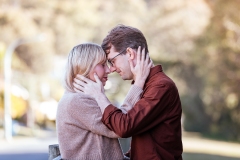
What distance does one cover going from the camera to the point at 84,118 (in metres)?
4.43

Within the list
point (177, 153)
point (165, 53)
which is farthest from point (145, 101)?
point (165, 53)

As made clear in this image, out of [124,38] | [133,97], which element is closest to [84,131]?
[133,97]

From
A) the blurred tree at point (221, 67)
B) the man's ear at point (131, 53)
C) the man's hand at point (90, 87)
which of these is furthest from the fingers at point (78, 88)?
the blurred tree at point (221, 67)

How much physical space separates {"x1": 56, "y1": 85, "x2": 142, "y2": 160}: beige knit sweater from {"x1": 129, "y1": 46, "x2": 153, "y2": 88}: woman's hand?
187 millimetres

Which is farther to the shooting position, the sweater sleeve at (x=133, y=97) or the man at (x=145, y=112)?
the sweater sleeve at (x=133, y=97)

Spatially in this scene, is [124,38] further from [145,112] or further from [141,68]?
[145,112]

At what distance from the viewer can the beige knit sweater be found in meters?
4.42

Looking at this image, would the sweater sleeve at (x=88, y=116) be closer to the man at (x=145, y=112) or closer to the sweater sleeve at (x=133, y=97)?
the man at (x=145, y=112)

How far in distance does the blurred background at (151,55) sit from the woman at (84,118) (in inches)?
1142

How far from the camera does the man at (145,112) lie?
434 cm

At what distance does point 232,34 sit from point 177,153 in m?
31.0

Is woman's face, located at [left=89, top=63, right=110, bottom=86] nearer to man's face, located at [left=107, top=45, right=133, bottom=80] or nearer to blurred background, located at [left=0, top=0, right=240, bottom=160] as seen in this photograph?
man's face, located at [left=107, top=45, right=133, bottom=80]

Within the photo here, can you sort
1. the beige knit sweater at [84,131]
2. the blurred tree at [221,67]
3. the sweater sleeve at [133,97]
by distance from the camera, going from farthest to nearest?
the blurred tree at [221,67], the sweater sleeve at [133,97], the beige knit sweater at [84,131]

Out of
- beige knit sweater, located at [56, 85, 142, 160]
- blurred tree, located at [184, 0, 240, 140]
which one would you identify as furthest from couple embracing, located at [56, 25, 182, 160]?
blurred tree, located at [184, 0, 240, 140]
